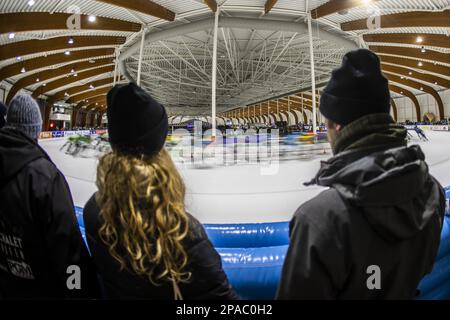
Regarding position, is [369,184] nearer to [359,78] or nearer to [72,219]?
[359,78]

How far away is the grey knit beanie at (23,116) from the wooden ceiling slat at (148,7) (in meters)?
12.7

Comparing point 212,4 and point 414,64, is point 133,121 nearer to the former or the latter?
point 212,4

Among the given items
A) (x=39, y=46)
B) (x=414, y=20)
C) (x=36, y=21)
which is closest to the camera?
(x=36, y=21)

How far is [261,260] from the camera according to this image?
227 cm

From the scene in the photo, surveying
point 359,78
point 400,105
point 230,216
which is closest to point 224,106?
point 400,105

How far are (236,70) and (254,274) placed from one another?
23.8 meters

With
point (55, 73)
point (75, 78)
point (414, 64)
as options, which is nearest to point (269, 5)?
point (414, 64)

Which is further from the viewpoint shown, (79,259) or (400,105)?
(400,105)

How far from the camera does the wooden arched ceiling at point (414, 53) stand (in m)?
20.1

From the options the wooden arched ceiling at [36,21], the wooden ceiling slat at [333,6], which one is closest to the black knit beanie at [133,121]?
the wooden arched ceiling at [36,21]

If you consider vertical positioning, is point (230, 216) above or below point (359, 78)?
below
